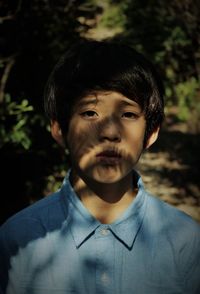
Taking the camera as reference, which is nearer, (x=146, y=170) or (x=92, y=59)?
(x=92, y=59)

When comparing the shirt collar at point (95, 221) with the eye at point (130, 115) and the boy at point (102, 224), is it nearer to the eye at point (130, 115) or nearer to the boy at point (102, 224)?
the boy at point (102, 224)

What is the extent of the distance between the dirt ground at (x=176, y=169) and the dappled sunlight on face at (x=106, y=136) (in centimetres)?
450

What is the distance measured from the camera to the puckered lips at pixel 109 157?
1.85 metres

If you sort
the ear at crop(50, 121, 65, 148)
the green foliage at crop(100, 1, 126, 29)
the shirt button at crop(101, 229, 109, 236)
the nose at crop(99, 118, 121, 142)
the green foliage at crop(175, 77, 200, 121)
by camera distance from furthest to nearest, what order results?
1. the green foliage at crop(100, 1, 126, 29)
2. the green foliage at crop(175, 77, 200, 121)
3. the ear at crop(50, 121, 65, 148)
4. the shirt button at crop(101, 229, 109, 236)
5. the nose at crop(99, 118, 121, 142)

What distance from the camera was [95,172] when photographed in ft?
6.10

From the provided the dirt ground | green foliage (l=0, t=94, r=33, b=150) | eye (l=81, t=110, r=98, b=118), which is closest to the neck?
eye (l=81, t=110, r=98, b=118)

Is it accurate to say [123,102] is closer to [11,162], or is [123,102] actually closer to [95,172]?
[95,172]

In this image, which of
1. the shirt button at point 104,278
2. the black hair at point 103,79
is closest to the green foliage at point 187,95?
the black hair at point 103,79

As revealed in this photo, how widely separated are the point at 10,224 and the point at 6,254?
0.44 ft

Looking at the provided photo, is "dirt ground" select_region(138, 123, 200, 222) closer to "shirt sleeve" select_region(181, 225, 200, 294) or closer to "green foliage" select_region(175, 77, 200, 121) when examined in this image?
"green foliage" select_region(175, 77, 200, 121)

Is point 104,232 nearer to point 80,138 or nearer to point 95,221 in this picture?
point 95,221

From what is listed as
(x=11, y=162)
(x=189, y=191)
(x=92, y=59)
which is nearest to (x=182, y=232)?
(x=92, y=59)

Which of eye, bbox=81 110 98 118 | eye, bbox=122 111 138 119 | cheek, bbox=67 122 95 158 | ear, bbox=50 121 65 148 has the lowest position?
ear, bbox=50 121 65 148

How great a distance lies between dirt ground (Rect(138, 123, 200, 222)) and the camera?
23.0 feet
